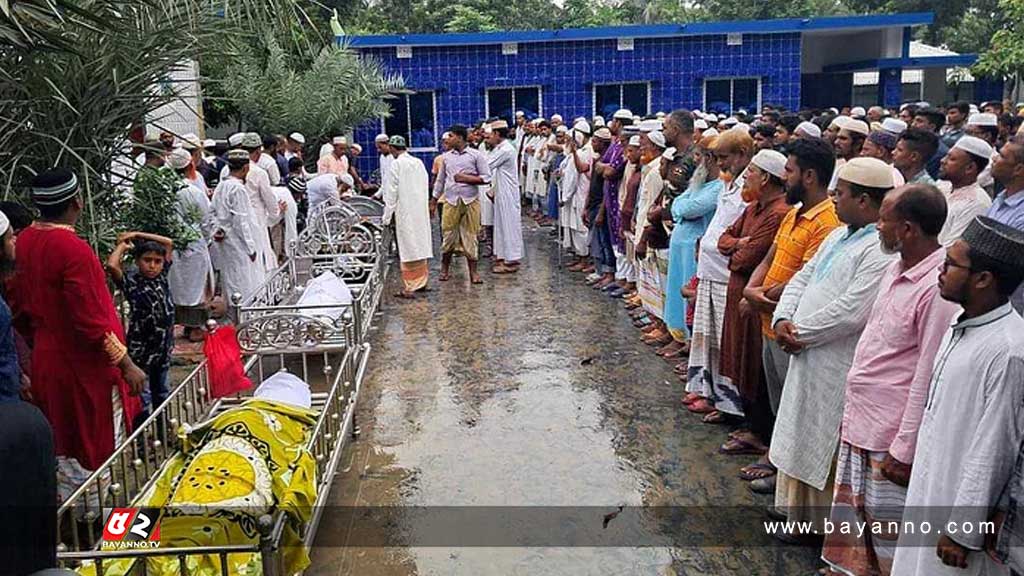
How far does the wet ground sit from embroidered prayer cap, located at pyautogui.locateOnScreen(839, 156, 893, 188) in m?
1.63

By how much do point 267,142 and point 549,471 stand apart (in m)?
6.56

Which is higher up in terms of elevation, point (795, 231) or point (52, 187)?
point (52, 187)

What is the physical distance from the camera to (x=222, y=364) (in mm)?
4828

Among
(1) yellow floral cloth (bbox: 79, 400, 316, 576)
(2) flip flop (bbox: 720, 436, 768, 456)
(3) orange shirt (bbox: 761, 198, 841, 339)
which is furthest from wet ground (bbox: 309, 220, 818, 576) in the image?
(3) orange shirt (bbox: 761, 198, 841, 339)

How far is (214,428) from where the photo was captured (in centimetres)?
379

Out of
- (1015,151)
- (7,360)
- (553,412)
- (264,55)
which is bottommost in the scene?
(553,412)

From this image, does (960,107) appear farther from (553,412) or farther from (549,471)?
(549,471)

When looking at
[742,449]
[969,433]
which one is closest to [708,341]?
[742,449]

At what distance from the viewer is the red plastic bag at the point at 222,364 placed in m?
4.82

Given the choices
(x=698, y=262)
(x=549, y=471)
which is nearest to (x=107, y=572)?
(x=549, y=471)

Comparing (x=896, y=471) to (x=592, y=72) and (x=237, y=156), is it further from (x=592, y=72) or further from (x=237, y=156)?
(x=592, y=72)

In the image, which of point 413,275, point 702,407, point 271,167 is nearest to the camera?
point 702,407

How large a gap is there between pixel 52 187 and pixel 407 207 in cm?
563

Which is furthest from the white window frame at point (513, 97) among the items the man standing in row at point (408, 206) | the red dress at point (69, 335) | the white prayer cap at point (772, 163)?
the red dress at point (69, 335)
